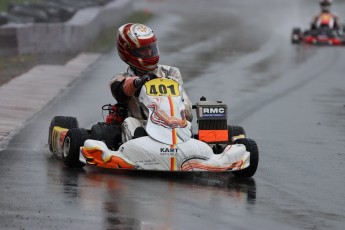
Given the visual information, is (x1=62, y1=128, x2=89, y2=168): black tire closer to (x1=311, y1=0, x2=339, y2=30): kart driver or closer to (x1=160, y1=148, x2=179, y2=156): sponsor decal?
(x1=160, y1=148, x2=179, y2=156): sponsor decal

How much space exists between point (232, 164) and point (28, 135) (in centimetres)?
346

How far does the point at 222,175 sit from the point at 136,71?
1.47 metres

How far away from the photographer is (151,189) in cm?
925

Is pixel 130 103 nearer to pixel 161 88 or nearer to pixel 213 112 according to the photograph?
pixel 161 88

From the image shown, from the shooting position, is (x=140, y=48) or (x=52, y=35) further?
(x=52, y=35)

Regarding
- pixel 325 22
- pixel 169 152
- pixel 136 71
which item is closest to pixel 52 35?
pixel 325 22

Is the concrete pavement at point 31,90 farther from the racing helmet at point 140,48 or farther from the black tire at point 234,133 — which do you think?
the black tire at point 234,133

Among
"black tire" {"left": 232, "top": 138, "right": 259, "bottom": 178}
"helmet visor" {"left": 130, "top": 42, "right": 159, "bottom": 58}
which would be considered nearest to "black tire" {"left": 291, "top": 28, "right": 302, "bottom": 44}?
"helmet visor" {"left": 130, "top": 42, "right": 159, "bottom": 58}

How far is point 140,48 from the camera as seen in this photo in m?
10.8

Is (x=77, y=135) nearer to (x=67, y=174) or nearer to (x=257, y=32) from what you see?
(x=67, y=174)

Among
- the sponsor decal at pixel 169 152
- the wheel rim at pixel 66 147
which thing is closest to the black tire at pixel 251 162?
the sponsor decal at pixel 169 152

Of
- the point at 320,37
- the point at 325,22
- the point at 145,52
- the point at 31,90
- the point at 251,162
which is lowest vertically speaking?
the point at 320,37

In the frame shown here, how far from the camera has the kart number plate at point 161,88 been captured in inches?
409

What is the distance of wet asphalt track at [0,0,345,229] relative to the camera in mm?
8148
